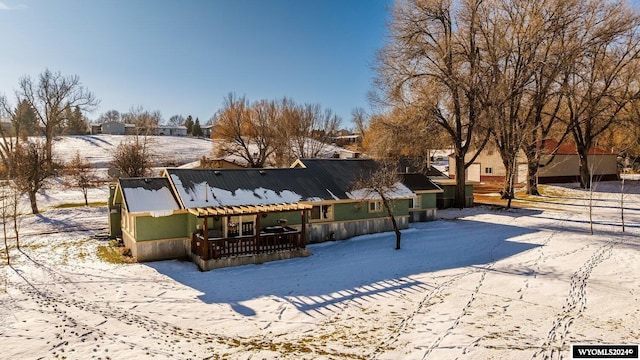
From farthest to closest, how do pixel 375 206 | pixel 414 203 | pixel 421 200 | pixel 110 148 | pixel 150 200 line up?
1. pixel 110 148
2. pixel 421 200
3. pixel 414 203
4. pixel 375 206
5. pixel 150 200

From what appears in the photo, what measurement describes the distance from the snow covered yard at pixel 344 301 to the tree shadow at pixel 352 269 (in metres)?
0.08

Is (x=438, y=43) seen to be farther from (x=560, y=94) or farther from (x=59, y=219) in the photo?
(x=59, y=219)

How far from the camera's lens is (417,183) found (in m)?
27.2

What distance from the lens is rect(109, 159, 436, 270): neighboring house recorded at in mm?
17688

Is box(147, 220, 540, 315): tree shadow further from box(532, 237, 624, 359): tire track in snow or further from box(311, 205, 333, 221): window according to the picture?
box(532, 237, 624, 359): tire track in snow

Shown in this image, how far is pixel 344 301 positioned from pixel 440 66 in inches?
915

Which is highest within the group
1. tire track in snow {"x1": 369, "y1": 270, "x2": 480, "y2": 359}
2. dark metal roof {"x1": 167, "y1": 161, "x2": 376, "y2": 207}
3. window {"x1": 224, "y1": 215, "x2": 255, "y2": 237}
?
dark metal roof {"x1": 167, "y1": 161, "x2": 376, "y2": 207}

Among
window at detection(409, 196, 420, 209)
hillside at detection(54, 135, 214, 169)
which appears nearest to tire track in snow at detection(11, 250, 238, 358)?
window at detection(409, 196, 420, 209)

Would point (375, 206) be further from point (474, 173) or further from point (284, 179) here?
point (474, 173)

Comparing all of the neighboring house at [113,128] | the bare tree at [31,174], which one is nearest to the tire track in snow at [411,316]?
the bare tree at [31,174]

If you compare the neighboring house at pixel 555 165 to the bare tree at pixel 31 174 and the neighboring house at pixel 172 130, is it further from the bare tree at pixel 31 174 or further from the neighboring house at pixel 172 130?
the neighboring house at pixel 172 130

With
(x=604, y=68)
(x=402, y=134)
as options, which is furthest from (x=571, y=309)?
(x=604, y=68)

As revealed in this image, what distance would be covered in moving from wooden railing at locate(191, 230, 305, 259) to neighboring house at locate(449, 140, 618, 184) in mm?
32392

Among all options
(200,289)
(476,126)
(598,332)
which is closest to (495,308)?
(598,332)
